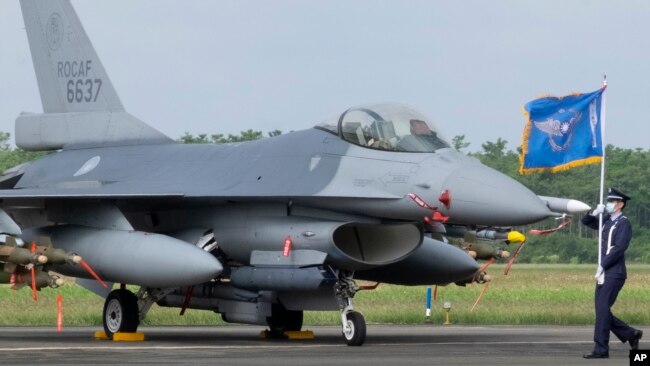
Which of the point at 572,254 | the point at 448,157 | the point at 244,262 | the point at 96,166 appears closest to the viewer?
the point at 448,157

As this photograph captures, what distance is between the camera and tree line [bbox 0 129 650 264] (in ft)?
262

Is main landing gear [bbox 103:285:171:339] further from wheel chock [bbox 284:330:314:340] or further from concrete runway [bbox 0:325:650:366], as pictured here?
wheel chock [bbox 284:330:314:340]

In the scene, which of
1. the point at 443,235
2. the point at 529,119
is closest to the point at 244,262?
the point at 443,235

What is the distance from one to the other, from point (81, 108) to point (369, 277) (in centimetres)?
564

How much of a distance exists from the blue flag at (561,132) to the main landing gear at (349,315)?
2.76 m

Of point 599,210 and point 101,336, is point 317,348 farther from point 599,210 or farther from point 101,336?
point 101,336

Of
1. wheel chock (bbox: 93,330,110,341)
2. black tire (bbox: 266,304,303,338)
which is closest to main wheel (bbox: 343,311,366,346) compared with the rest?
black tire (bbox: 266,304,303,338)

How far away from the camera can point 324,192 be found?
17969 millimetres

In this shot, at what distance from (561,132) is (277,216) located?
3.92m

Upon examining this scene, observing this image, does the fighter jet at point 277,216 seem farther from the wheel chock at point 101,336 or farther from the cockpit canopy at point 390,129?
the wheel chock at point 101,336

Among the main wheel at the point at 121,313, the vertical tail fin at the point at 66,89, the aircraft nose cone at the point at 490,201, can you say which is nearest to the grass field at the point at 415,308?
the vertical tail fin at the point at 66,89

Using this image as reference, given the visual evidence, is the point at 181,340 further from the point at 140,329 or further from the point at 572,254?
the point at 572,254

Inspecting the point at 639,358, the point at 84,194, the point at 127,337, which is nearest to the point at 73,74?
the point at 84,194

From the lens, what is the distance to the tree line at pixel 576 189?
3150 inches
